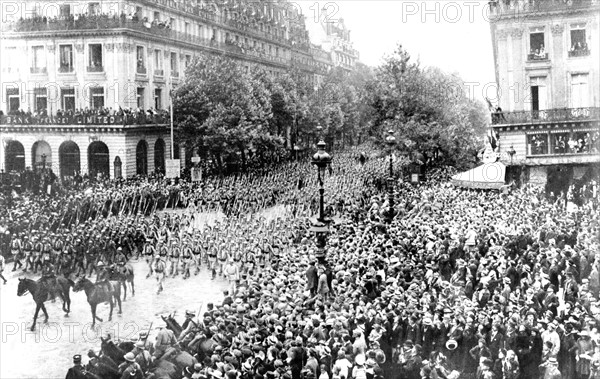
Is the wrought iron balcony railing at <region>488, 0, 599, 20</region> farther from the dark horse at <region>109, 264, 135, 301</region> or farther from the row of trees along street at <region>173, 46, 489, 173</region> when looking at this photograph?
the dark horse at <region>109, 264, 135, 301</region>

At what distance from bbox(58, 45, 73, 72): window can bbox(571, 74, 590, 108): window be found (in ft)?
114

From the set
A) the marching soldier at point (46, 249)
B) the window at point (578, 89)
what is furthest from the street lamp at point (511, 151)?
the marching soldier at point (46, 249)

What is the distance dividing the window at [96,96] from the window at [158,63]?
546 cm

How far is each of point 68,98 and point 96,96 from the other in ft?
7.01

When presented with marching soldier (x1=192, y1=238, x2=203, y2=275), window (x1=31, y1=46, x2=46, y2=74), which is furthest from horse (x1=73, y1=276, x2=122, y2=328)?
window (x1=31, y1=46, x2=46, y2=74)

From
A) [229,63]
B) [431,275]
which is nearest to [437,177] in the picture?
[229,63]

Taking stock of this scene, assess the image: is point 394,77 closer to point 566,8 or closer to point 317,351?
point 566,8

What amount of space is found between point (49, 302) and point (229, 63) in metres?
31.7

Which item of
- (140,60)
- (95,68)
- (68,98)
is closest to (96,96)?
(95,68)

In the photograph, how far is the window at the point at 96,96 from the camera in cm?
5062

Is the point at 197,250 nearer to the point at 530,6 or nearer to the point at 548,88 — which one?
the point at 548,88

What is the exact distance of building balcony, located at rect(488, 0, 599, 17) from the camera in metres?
45.1

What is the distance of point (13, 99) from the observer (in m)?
51.4

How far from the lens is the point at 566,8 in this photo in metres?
45.2
